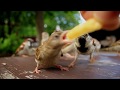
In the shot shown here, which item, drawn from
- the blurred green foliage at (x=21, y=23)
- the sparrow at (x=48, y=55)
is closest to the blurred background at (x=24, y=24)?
the blurred green foliage at (x=21, y=23)

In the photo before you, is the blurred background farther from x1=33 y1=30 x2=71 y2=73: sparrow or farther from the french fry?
the french fry

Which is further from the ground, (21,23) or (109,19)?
(21,23)

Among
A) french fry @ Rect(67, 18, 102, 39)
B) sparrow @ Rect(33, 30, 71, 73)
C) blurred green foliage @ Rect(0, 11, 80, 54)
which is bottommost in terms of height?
sparrow @ Rect(33, 30, 71, 73)

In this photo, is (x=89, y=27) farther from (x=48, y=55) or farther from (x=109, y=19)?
(x=48, y=55)

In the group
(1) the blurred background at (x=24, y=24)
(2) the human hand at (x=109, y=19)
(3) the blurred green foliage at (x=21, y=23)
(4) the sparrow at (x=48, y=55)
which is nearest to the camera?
(2) the human hand at (x=109, y=19)

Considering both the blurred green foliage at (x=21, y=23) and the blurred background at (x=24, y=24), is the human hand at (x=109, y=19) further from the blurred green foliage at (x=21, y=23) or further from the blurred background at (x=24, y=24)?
the blurred green foliage at (x=21, y=23)

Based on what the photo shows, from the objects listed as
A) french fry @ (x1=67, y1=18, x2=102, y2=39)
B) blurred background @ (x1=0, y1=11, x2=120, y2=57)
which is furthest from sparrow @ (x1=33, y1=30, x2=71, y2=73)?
blurred background @ (x1=0, y1=11, x2=120, y2=57)

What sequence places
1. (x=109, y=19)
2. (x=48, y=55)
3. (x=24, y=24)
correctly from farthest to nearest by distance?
(x=24, y=24), (x=48, y=55), (x=109, y=19)

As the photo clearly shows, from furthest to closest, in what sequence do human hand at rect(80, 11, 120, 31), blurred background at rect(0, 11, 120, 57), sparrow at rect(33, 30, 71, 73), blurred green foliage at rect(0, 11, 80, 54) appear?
blurred green foliage at rect(0, 11, 80, 54) → blurred background at rect(0, 11, 120, 57) → sparrow at rect(33, 30, 71, 73) → human hand at rect(80, 11, 120, 31)

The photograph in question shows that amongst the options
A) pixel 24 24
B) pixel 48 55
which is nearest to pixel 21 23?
pixel 24 24

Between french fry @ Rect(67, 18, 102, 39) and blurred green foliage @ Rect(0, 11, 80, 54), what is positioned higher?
blurred green foliage @ Rect(0, 11, 80, 54)
